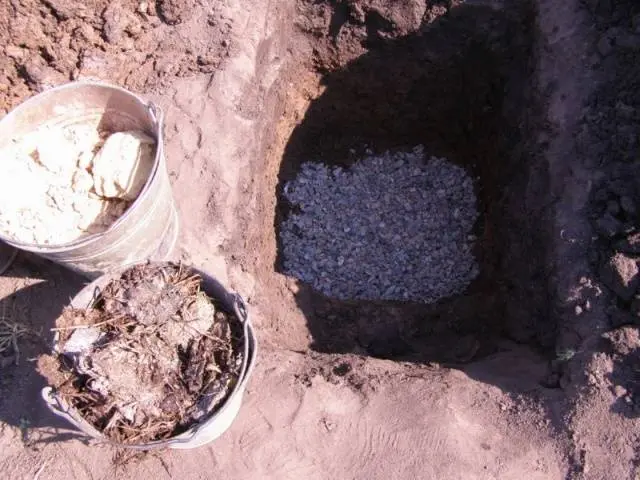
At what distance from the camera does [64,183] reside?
2957 mm

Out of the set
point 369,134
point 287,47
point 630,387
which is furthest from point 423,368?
point 287,47

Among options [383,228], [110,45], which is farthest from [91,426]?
[383,228]

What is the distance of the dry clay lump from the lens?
2873mm

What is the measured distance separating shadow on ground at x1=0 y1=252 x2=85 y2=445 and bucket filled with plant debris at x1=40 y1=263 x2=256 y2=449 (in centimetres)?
55

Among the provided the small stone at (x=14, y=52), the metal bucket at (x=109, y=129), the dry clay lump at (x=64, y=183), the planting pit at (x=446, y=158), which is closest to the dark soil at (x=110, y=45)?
the small stone at (x=14, y=52)

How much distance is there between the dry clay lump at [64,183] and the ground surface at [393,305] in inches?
22.0

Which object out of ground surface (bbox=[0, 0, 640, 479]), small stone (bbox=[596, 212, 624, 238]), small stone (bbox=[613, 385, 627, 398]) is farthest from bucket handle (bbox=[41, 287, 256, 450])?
small stone (bbox=[596, 212, 624, 238])

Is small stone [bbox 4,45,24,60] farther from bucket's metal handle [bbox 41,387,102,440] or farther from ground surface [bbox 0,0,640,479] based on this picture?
bucket's metal handle [bbox 41,387,102,440]

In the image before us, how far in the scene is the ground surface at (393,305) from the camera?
9.66 feet

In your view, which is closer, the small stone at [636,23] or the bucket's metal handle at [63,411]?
the bucket's metal handle at [63,411]

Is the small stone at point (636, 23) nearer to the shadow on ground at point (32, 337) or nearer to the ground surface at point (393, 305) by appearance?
the ground surface at point (393, 305)

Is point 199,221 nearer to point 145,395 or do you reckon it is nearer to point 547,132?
point 145,395

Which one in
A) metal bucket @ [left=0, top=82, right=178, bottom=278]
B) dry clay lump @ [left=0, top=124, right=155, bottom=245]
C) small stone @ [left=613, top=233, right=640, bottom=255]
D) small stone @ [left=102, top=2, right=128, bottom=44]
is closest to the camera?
metal bucket @ [left=0, top=82, right=178, bottom=278]

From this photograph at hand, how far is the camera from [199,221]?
3479mm
